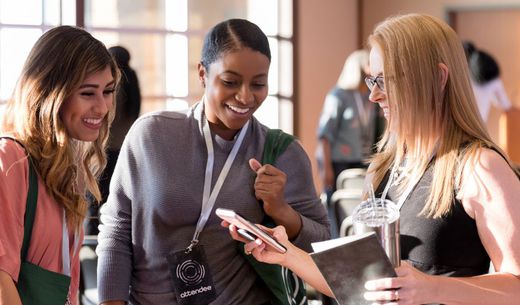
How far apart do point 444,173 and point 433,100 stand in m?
0.17

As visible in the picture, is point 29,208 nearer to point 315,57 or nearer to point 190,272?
point 190,272

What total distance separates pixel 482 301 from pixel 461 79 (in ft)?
1.61

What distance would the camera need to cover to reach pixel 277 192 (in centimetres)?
231

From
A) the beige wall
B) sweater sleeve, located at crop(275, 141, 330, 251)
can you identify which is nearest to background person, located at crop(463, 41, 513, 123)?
the beige wall

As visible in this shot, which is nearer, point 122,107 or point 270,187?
point 270,187

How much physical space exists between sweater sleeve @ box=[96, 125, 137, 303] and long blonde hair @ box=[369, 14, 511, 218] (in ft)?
2.37

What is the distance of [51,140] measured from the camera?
2170 mm

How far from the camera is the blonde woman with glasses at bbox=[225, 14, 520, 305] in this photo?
1.94m

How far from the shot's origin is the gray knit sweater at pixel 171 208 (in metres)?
2.34

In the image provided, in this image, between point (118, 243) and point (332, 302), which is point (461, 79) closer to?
point (118, 243)

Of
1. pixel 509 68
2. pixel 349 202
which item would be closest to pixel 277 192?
A: pixel 349 202

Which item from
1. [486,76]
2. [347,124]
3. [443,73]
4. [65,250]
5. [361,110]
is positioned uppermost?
[443,73]

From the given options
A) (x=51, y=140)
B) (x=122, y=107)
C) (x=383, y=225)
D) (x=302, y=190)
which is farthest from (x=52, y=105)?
(x=122, y=107)

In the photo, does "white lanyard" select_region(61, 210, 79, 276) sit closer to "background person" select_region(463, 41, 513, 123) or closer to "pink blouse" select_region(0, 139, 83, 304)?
"pink blouse" select_region(0, 139, 83, 304)
